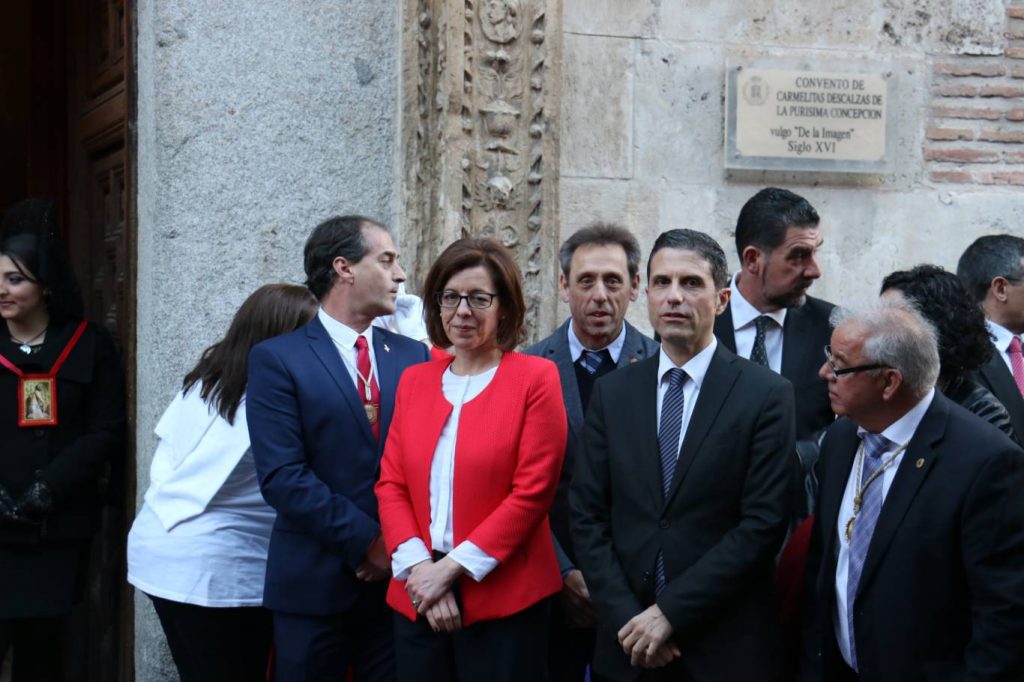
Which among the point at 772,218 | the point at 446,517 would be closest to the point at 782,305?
the point at 772,218

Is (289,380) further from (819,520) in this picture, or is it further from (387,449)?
(819,520)

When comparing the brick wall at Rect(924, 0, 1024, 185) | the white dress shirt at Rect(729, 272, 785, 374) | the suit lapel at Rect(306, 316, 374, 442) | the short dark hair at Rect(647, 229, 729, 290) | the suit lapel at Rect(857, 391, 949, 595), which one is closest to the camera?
the suit lapel at Rect(857, 391, 949, 595)

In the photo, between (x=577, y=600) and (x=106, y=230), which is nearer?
(x=577, y=600)

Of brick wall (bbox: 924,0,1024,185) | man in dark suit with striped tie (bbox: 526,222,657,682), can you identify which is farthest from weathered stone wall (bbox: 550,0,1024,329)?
man in dark suit with striped tie (bbox: 526,222,657,682)

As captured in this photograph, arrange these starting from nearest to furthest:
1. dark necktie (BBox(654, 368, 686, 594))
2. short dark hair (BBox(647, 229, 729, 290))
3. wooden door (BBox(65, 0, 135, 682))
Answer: dark necktie (BBox(654, 368, 686, 594)) → short dark hair (BBox(647, 229, 729, 290)) → wooden door (BBox(65, 0, 135, 682))

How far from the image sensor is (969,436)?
3.12m

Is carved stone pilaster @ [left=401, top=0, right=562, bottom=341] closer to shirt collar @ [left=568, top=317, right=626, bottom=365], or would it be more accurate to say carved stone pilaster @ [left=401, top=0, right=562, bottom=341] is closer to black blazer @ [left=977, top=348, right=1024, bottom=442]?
shirt collar @ [left=568, top=317, right=626, bottom=365]

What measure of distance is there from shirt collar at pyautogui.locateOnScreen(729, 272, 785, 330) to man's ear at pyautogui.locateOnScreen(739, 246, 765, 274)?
0.11m

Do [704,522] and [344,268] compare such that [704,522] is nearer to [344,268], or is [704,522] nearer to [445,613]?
[445,613]

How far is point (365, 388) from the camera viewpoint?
4.12 meters

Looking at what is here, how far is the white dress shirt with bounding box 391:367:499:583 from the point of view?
3562mm

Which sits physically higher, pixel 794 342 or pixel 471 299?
pixel 471 299

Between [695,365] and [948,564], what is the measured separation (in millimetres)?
923

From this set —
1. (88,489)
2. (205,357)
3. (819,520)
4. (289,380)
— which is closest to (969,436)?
(819,520)
